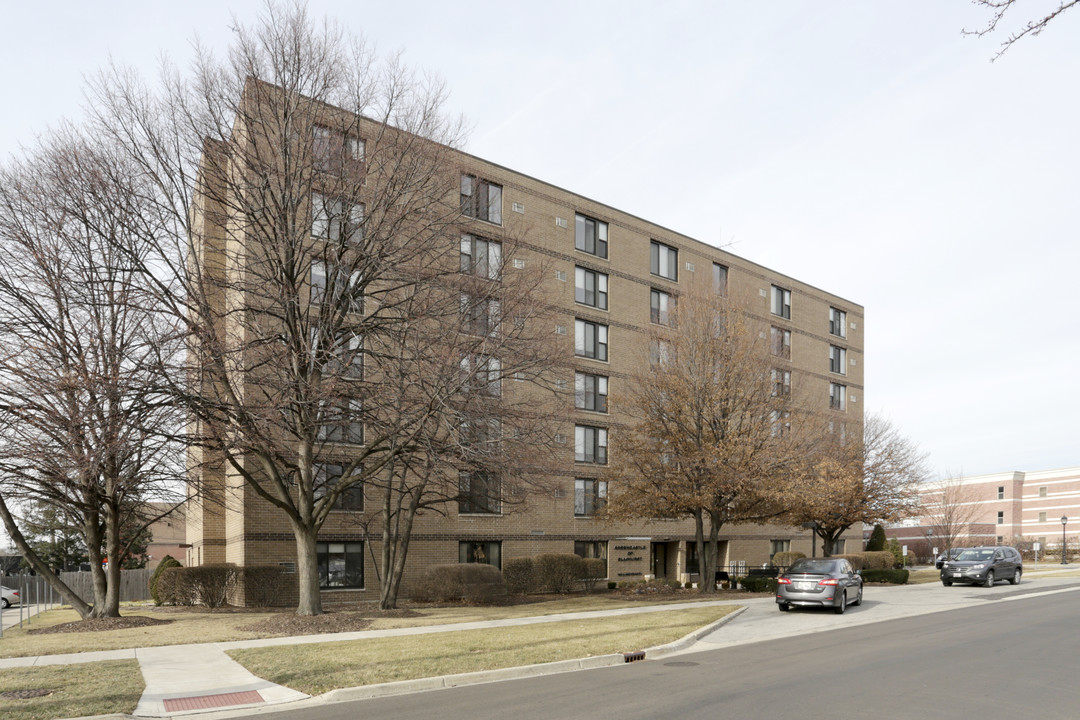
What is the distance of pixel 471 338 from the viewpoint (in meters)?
21.2

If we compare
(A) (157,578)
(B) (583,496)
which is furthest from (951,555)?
(A) (157,578)

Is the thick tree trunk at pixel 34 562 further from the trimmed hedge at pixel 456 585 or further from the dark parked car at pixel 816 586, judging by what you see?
the dark parked car at pixel 816 586

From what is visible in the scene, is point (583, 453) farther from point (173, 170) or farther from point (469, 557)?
point (173, 170)

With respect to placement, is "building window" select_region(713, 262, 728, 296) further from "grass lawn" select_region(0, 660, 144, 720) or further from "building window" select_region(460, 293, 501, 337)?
"grass lawn" select_region(0, 660, 144, 720)

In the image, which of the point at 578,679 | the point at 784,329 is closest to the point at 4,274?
the point at 578,679

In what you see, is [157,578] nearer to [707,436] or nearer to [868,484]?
[707,436]

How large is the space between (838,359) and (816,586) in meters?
34.6

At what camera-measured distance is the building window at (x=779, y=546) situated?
156 ft

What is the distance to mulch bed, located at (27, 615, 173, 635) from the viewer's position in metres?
19.7

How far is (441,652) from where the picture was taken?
47.6ft

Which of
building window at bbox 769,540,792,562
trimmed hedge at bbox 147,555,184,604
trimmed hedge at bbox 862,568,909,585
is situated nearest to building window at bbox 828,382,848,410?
building window at bbox 769,540,792,562

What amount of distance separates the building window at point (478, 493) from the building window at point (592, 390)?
6984 mm

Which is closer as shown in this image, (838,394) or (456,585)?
(456,585)

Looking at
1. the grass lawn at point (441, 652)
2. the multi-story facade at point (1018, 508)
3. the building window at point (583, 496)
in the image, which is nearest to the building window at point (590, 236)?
the building window at point (583, 496)
